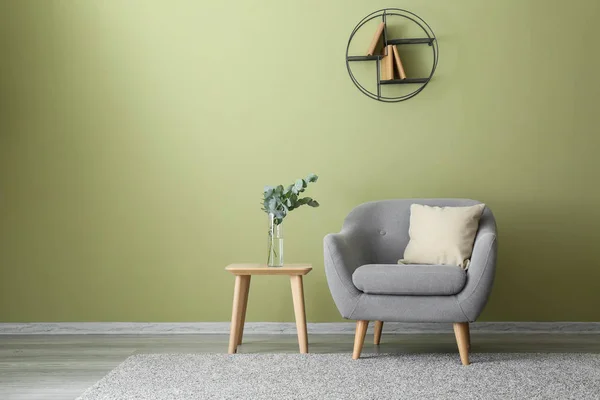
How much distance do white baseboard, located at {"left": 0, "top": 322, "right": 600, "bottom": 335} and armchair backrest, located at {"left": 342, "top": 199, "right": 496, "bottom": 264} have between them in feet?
1.80

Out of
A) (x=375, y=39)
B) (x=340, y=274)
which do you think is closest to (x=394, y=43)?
(x=375, y=39)

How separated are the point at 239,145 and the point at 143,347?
1.35 metres

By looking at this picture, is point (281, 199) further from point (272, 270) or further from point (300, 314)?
point (300, 314)

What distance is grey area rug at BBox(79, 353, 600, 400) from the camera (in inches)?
107

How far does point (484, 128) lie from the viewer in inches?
166

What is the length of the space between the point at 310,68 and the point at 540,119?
144 cm

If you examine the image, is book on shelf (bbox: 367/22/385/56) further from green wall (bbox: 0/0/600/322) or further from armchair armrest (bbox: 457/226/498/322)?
armchair armrest (bbox: 457/226/498/322)

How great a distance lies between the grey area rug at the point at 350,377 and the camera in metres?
2.73

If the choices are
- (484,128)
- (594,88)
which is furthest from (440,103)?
(594,88)

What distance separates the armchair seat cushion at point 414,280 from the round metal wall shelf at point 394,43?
1.38 metres

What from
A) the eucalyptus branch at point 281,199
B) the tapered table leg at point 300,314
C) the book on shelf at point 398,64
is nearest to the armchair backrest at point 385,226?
the eucalyptus branch at point 281,199

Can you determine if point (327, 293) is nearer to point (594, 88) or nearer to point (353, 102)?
point (353, 102)

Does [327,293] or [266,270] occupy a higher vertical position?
[266,270]

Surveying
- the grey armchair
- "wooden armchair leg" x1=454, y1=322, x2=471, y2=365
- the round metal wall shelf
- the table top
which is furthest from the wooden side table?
the round metal wall shelf
